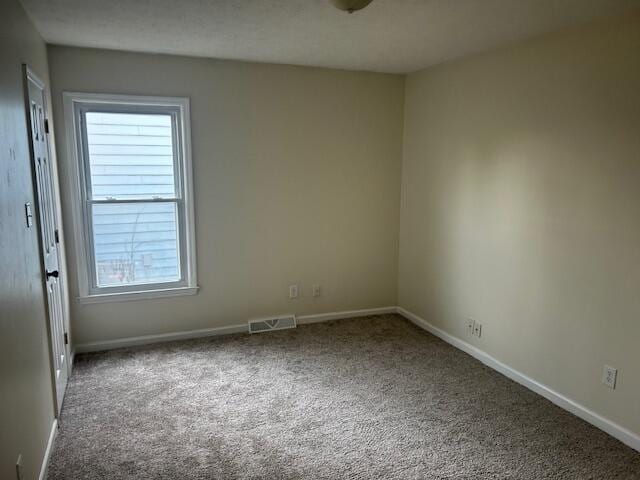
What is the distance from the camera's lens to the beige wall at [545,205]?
2502 millimetres

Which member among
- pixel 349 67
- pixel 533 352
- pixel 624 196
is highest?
pixel 349 67

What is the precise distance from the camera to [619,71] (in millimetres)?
2455

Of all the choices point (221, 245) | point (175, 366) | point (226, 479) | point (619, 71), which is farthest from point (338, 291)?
point (619, 71)

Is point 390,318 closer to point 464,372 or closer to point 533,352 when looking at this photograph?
point 464,372

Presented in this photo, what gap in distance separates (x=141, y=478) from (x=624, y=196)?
2.94 m

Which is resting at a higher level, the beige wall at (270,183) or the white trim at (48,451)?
the beige wall at (270,183)

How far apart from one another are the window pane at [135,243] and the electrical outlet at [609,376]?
324 centimetres

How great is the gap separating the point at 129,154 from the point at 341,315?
8.04ft

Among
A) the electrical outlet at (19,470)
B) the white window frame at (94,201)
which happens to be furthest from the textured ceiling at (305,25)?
the electrical outlet at (19,470)

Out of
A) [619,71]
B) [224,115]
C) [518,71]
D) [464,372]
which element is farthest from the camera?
[224,115]

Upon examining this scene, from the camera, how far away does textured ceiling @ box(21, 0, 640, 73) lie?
7.86ft

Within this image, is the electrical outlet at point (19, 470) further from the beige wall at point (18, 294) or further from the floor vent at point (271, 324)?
the floor vent at point (271, 324)

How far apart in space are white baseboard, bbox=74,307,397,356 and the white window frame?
14.3 inches

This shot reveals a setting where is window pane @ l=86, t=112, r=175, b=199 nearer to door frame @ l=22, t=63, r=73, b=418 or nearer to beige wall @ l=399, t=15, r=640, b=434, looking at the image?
door frame @ l=22, t=63, r=73, b=418
